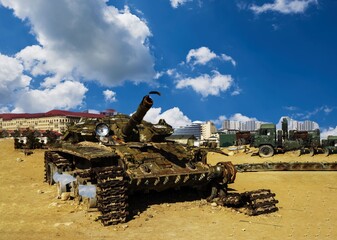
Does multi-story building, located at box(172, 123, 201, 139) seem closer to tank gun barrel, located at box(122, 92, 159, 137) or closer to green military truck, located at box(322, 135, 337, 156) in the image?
green military truck, located at box(322, 135, 337, 156)

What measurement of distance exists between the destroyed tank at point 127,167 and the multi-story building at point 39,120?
373 ft

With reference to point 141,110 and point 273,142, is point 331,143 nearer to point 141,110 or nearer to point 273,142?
point 273,142

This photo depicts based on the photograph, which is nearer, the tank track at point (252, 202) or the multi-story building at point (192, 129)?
the tank track at point (252, 202)

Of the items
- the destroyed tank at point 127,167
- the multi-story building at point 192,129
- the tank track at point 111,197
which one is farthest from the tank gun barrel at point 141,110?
the multi-story building at point 192,129

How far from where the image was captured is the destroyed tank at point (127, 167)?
9039 mm

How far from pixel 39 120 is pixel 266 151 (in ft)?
382

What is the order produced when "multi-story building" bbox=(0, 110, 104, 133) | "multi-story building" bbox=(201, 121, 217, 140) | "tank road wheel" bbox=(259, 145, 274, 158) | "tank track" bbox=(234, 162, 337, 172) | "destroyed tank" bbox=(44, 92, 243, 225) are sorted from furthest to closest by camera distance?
"multi-story building" bbox=(201, 121, 217, 140) → "multi-story building" bbox=(0, 110, 104, 133) → "tank road wheel" bbox=(259, 145, 274, 158) → "tank track" bbox=(234, 162, 337, 172) → "destroyed tank" bbox=(44, 92, 243, 225)

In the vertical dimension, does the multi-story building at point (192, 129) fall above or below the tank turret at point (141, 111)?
above

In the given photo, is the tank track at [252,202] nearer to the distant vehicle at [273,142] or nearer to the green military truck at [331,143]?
the distant vehicle at [273,142]

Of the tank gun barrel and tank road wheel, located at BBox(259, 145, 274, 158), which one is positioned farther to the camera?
tank road wheel, located at BBox(259, 145, 274, 158)

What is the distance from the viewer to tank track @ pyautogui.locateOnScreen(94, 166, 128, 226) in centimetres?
873

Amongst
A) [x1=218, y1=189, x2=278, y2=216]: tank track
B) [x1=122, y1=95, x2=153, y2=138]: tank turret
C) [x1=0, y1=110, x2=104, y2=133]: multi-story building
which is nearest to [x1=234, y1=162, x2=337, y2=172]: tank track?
[x1=218, y1=189, x2=278, y2=216]: tank track

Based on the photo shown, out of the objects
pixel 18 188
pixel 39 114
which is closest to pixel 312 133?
pixel 18 188

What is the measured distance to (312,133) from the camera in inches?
1484
